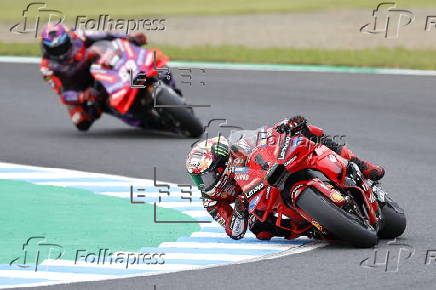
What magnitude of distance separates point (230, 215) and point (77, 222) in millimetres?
1874

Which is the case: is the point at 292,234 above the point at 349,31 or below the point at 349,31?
below

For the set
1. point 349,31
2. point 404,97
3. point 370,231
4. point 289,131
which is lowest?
point 370,231

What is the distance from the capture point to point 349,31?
28.7m

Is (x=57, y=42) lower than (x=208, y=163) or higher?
higher

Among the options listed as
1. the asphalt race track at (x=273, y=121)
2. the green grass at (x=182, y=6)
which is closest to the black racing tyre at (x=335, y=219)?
the asphalt race track at (x=273, y=121)

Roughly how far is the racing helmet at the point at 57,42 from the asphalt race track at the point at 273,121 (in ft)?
4.14

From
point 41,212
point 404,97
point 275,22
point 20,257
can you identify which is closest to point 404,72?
point 404,97

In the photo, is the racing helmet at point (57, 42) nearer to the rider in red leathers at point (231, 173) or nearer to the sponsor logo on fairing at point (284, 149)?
the rider in red leathers at point (231, 173)

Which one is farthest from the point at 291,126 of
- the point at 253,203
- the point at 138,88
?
the point at 138,88

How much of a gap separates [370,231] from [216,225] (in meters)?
2.07

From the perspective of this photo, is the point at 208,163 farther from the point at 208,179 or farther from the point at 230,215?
the point at 230,215

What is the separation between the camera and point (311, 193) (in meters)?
9.78

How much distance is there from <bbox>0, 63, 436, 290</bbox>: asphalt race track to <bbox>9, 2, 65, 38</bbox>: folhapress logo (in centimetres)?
636

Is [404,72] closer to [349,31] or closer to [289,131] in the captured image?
[349,31]
